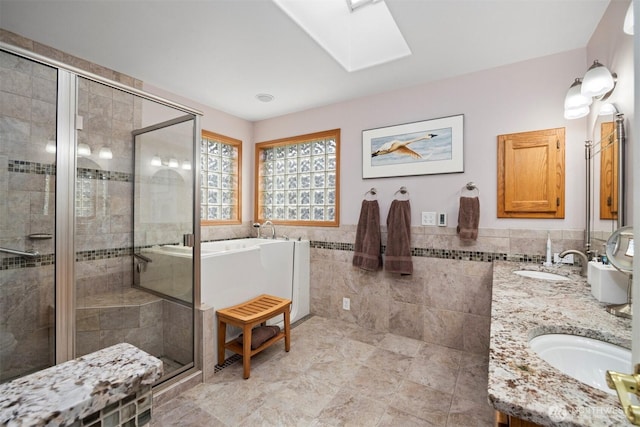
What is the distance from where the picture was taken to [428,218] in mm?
2535

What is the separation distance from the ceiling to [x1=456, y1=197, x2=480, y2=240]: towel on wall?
3.60 feet

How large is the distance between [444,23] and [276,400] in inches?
102

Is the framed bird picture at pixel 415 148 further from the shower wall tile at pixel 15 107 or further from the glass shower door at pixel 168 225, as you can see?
the shower wall tile at pixel 15 107

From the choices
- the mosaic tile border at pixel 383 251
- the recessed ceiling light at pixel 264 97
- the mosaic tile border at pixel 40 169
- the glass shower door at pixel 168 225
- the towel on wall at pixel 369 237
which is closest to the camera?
the mosaic tile border at pixel 40 169

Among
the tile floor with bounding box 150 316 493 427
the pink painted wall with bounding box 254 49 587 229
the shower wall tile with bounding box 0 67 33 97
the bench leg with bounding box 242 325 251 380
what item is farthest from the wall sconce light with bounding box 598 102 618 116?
the shower wall tile with bounding box 0 67 33 97

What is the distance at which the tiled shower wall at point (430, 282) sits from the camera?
225cm

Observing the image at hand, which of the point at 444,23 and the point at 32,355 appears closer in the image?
the point at 32,355

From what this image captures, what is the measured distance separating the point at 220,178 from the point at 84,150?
163cm

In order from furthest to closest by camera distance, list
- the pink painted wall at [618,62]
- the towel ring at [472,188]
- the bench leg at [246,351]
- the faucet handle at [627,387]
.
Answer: the towel ring at [472,188], the bench leg at [246,351], the pink painted wall at [618,62], the faucet handle at [627,387]

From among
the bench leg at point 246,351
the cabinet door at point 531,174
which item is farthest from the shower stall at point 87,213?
the cabinet door at point 531,174

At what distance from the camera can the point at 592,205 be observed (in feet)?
5.96

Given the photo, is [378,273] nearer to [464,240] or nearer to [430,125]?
[464,240]

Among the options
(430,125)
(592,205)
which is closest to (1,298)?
(430,125)

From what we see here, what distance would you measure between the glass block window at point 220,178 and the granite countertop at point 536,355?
2.83m
